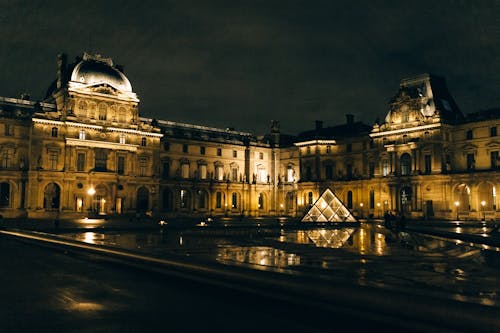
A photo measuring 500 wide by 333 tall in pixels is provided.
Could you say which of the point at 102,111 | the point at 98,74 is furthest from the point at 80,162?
the point at 98,74

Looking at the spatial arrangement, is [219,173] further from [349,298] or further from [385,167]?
[349,298]

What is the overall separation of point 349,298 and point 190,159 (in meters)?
71.2

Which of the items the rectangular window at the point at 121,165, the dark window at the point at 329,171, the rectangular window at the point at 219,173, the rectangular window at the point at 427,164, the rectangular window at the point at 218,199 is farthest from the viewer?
the rectangular window at the point at 219,173

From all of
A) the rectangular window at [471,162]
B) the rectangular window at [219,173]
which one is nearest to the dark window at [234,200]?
the rectangular window at [219,173]

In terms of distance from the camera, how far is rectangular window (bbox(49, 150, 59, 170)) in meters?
59.8

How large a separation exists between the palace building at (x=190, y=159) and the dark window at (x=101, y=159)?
0.43 feet

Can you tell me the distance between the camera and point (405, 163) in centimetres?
6656

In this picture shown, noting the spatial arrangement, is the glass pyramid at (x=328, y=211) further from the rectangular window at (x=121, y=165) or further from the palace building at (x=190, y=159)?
the rectangular window at (x=121, y=165)

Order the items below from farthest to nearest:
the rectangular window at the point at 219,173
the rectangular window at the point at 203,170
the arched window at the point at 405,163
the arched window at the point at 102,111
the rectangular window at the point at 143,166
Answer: the rectangular window at the point at 219,173 → the rectangular window at the point at 203,170 → the rectangular window at the point at 143,166 → the arched window at the point at 405,163 → the arched window at the point at 102,111

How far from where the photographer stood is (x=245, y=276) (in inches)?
354

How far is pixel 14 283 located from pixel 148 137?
5978 cm

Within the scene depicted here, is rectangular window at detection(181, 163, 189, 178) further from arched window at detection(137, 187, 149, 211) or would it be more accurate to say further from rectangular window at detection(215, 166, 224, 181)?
arched window at detection(137, 187, 149, 211)

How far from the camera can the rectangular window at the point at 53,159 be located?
196 ft

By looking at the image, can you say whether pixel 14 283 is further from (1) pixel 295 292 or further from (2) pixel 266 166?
(2) pixel 266 166
